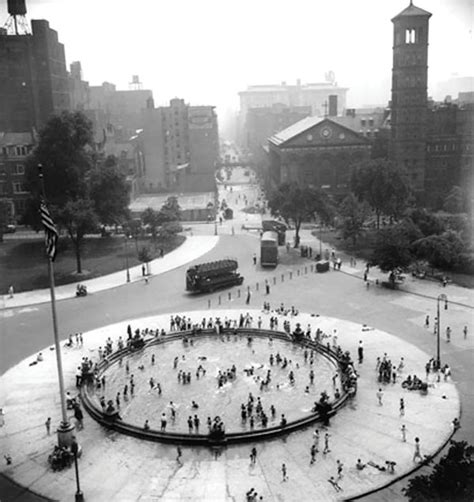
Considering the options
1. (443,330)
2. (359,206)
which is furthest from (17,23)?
(443,330)

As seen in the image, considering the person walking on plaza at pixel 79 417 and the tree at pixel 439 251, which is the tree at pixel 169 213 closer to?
the tree at pixel 439 251

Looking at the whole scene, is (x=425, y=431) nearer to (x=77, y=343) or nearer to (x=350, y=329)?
(x=350, y=329)

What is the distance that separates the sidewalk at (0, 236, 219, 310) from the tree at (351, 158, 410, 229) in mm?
21591

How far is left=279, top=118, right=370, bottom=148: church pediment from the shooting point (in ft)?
346

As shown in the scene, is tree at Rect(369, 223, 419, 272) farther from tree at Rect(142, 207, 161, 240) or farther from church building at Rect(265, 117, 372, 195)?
church building at Rect(265, 117, 372, 195)

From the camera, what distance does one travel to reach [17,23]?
340 feet

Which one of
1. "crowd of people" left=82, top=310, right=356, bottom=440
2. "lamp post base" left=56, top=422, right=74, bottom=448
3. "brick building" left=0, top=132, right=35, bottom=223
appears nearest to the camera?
"lamp post base" left=56, top=422, right=74, bottom=448

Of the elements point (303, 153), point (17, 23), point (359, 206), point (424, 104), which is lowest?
point (359, 206)

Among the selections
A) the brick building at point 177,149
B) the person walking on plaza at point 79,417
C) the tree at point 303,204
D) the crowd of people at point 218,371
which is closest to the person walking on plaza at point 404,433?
the crowd of people at point 218,371

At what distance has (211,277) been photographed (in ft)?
201

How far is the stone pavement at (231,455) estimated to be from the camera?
28.3 m

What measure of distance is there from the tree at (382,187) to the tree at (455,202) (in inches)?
409

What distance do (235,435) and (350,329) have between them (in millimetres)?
18977

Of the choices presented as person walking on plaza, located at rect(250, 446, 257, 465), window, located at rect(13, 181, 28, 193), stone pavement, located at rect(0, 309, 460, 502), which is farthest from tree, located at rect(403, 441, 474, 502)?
window, located at rect(13, 181, 28, 193)
